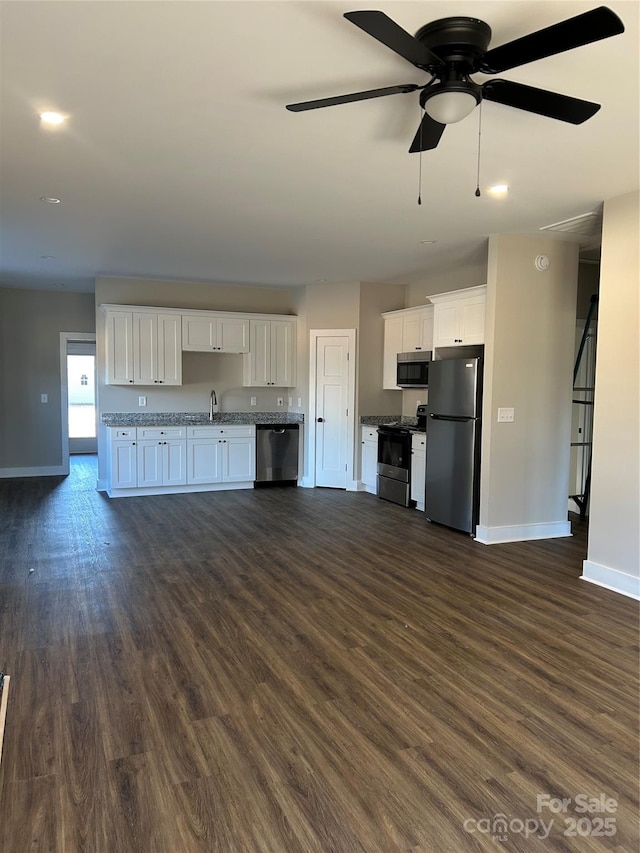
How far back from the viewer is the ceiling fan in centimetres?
185

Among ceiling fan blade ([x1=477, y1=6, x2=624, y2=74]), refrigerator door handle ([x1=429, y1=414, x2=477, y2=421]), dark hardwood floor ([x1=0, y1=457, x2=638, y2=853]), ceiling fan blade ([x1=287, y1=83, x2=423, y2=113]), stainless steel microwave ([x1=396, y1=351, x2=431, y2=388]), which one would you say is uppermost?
ceiling fan blade ([x1=477, y1=6, x2=624, y2=74])

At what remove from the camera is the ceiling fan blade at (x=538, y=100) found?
7.20ft

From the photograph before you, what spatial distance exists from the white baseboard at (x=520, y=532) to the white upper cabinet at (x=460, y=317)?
177cm

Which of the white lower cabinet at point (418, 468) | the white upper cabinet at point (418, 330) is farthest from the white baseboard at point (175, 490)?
the white upper cabinet at point (418, 330)

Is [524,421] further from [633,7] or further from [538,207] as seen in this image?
[633,7]

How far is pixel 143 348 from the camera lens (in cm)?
727

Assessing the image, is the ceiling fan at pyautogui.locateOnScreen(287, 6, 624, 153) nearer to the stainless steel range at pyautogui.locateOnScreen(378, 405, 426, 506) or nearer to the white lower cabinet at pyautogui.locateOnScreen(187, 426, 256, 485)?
the stainless steel range at pyautogui.locateOnScreen(378, 405, 426, 506)

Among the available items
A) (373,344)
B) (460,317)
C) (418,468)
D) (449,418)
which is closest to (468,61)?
(460,317)

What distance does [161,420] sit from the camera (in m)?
7.69

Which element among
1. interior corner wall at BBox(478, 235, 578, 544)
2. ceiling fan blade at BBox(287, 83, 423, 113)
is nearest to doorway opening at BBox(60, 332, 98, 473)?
interior corner wall at BBox(478, 235, 578, 544)

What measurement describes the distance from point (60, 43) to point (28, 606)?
3.15m

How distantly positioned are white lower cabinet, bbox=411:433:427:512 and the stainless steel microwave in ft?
2.26

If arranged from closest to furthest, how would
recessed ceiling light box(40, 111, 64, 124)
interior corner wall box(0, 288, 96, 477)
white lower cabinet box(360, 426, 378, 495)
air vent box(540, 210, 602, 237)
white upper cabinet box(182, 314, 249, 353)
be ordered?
recessed ceiling light box(40, 111, 64, 124) < air vent box(540, 210, 602, 237) < white lower cabinet box(360, 426, 378, 495) < white upper cabinet box(182, 314, 249, 353) < interior corner wall box(0, 288, 96, 477)

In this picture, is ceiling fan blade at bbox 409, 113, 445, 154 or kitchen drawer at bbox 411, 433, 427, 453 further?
kitchen drawer at bbox 411, 433, 427, 453
